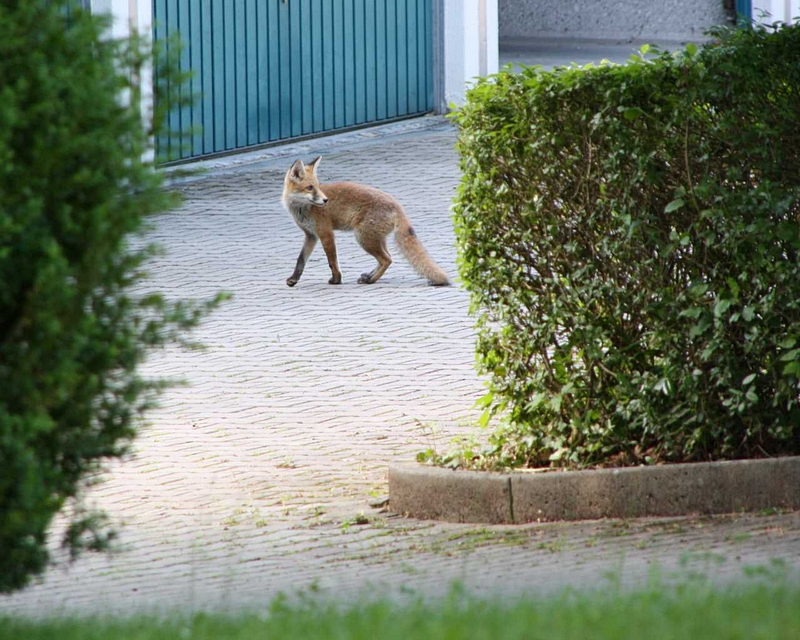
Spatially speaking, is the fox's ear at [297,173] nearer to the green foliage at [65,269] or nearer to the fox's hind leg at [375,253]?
the fox's hind leg at [375,253]

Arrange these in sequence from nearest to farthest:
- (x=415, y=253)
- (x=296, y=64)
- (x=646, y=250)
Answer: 1. (x=646, y=250)
2. (x=415, y=253)
3. (x=296, y=64)

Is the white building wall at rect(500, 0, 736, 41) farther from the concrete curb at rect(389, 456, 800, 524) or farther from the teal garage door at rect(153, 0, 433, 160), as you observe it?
the concrete curb at rect(389, 456, 800, 524)

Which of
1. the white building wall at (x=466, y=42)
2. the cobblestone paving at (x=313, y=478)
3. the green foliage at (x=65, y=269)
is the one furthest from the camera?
the white building wall at (x=466, y=42)

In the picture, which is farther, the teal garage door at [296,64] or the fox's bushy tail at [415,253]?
the teal garage door at [296,64]

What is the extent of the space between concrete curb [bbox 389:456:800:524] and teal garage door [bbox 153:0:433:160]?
12.9 metres

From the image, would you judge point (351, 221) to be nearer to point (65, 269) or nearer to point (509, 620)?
point (65, 269)

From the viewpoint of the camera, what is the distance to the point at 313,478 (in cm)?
763

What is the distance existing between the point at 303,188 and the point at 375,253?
3.24 ft

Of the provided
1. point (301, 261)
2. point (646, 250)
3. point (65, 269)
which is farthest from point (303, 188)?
point (65, 269)

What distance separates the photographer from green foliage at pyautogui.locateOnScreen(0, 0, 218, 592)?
3.96 metres

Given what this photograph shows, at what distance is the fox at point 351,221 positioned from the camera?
1338 cm

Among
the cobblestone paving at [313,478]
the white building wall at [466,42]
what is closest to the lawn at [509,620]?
the cobblestone paving at [313,478]

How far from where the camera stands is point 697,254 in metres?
6.57

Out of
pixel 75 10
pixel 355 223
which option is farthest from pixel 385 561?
pixel 355 223
